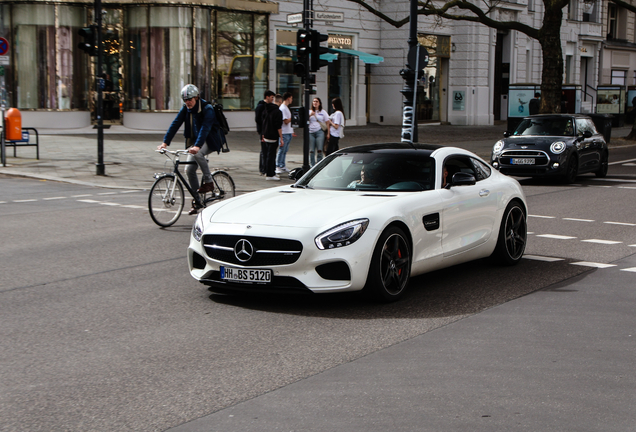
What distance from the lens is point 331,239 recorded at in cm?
651

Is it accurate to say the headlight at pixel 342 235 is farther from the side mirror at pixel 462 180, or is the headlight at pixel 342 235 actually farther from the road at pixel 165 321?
the side mirror at pixel 462 180

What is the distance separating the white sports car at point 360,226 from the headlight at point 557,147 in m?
9.88

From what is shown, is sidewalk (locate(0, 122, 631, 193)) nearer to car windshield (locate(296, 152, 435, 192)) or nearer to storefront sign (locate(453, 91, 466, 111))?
storefront sign (locate(453, 91, 466, 111))

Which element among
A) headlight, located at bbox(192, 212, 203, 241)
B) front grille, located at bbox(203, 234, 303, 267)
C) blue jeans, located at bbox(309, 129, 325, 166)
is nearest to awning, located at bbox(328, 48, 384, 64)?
blue jeans, located at bbox(309, 129, 325, 166)

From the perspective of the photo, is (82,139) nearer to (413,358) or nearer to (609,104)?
(413,358)

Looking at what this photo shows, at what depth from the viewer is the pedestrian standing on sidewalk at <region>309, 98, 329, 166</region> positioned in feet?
63.6

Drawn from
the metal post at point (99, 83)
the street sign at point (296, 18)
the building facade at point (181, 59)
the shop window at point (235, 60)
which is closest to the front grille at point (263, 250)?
the street sign at point (296, 18)

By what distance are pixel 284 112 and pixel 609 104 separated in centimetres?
2811

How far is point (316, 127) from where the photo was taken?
19453 millimetres

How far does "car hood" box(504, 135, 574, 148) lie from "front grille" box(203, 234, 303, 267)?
41.8ft

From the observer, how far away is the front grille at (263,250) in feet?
21.4

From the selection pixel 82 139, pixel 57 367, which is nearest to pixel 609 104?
pixel 82 139

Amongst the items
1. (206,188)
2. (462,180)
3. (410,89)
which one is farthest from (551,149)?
(462,180)

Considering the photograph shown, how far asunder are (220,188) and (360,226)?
245 inches
